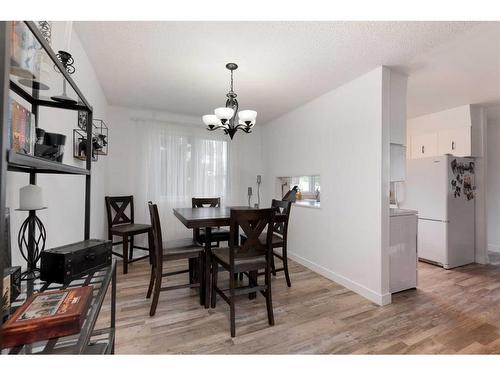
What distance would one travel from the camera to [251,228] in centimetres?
192

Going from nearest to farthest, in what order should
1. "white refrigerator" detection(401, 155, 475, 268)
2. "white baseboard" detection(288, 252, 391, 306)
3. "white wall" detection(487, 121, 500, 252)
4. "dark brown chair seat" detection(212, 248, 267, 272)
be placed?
"dark brown chair seat" detection(212, 248, 267, 272) < "white baseboard" detection(288, 252, 391, 306) < "white refrigerator" detection(401, 155, 475, 268) < "white wall" detection(487, 121, 500, 252)

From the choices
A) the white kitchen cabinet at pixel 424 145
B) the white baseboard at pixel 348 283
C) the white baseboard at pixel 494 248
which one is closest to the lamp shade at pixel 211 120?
the white baseboard at pixel 348 283

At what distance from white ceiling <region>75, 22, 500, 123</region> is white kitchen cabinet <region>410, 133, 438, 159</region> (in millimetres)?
791

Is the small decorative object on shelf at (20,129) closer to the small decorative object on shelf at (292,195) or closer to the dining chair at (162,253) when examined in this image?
the dining chair at (162,253)

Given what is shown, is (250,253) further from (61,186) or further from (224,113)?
(61,186)

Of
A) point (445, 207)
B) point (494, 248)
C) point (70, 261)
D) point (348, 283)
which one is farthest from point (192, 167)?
point (494, 248)

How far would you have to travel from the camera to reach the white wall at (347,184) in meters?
2.25

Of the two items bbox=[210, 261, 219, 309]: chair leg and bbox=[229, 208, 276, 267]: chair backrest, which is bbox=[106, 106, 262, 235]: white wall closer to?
bbox=[210, 261, 219, 309]: chair leg

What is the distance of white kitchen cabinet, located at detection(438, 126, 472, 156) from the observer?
3.42m

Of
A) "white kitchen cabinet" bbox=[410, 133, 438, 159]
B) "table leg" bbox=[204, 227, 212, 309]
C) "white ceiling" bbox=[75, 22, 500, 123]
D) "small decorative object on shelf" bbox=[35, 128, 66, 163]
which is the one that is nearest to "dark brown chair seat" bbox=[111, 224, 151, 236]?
"table leg" bbox=[204, 227, 212, 309]

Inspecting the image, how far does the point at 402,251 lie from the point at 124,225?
3547 millimetres

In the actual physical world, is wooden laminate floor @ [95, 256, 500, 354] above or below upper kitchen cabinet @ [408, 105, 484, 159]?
below

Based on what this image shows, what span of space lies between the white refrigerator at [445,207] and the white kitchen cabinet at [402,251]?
1128 mm
